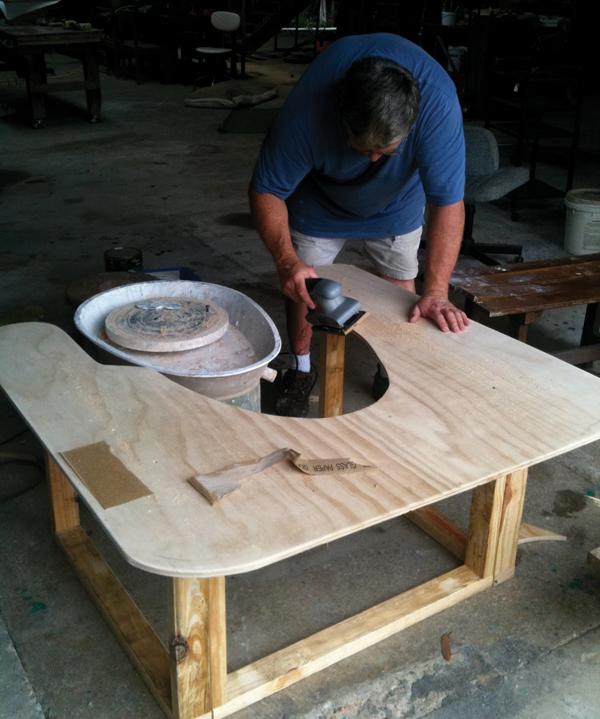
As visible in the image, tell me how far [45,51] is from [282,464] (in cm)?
713

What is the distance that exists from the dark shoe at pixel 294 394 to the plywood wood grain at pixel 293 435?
917 millimetres

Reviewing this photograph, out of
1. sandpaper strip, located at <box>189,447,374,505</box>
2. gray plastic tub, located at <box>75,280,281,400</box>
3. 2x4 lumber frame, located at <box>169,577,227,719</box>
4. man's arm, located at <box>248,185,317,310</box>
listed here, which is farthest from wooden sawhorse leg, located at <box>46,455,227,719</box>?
man's arm, located at <box>248,185,317,310</box>

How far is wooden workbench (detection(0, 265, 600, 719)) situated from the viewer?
52.7 inches

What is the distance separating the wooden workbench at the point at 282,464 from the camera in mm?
1340

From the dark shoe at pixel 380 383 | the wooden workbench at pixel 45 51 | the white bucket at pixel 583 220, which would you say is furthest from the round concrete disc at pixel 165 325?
the wooden workbench at pixel 45 51

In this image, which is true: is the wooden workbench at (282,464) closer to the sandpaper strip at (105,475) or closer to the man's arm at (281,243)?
the sandpaper strip at (105,475)

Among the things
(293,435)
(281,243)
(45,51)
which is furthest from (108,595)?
(45,51)

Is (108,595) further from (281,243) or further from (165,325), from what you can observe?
(281,243)

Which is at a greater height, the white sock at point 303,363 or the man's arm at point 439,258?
the man's arm at point 439,258

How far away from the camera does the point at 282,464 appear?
150 cm

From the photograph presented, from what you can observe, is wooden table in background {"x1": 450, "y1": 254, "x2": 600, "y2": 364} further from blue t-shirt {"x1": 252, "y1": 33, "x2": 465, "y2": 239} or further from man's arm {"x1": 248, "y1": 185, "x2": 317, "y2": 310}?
man's arm {"x1": 248, "y1": 185, "x2": 317, "y2": 310}

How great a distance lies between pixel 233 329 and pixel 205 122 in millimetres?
6578

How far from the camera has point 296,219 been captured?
2.73 meters

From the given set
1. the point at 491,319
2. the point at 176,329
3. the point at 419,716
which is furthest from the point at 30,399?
the point at 491,319
